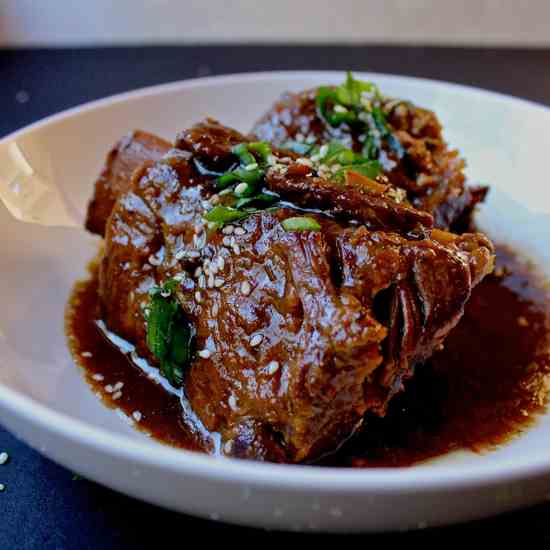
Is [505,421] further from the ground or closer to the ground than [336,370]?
closer to the ground

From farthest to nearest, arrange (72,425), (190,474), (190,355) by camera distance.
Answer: (190,355)
(72,425)
(190,474)

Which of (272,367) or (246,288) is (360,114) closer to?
(246,288)

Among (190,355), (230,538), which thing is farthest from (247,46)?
(230,538)

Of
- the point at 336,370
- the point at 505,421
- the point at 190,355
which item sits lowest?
the point at 505,421

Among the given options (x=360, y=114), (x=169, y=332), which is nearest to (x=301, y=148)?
(x=360, y=114)

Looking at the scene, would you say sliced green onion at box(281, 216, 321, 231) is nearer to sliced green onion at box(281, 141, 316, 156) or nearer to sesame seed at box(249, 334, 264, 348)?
sesame seed at box(249, 334, 264, 348)

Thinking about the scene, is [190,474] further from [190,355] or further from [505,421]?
[505,421]
